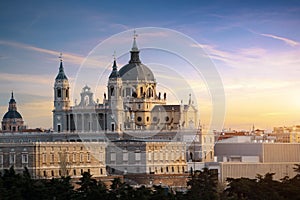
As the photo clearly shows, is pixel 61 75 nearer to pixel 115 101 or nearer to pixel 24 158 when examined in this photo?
pixel 115 101

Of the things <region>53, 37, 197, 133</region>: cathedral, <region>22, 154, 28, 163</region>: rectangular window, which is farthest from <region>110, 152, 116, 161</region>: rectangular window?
<region>22, 154, 28, 163</region>: rectangular window

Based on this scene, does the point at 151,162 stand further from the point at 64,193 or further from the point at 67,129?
the point at 64,193

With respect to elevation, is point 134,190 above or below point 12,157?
below

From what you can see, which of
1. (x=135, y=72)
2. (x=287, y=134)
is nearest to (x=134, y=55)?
(x=135, y=72)

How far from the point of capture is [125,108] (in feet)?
→ 282

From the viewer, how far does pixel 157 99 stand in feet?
290

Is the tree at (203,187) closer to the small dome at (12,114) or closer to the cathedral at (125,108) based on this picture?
the cathedral at (125,108)

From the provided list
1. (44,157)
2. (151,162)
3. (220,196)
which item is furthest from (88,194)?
(151,162)

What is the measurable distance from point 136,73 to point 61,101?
599 centimetres

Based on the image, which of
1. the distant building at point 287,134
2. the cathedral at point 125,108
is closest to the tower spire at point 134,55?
the cathedral at point 125,108

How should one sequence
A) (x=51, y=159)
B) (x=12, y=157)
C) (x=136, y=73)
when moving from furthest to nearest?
(x=136, y=73)
(x=51, y=159)
(x=12, y=157)

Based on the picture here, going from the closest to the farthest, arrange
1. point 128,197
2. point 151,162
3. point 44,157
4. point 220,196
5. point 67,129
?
1. point 128,197
2. point 220,196
3. point 44,157
4. point 151,162
5. point 67,129

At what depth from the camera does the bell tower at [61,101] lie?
278ft

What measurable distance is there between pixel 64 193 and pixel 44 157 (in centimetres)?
2547
